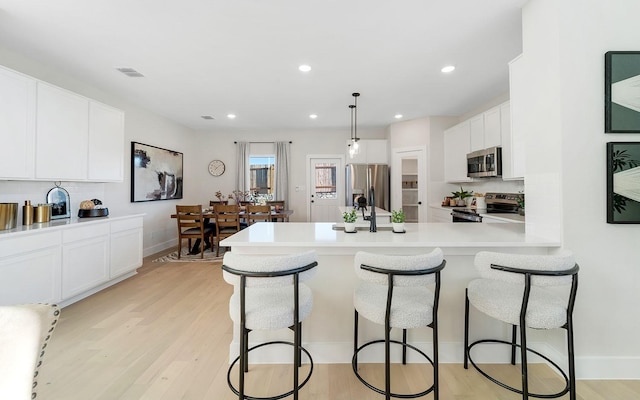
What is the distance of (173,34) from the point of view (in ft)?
8.43

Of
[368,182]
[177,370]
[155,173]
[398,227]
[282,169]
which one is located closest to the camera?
[177,370]

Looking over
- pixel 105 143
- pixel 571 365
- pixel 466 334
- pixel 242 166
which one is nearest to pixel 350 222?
pixel 466 334

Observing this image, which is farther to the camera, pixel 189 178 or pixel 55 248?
pixel 189 178

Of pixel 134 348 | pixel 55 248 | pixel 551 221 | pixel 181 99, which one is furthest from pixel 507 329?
pixel 181 99

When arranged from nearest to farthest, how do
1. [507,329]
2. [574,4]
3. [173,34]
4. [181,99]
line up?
1. [574,4]
2. [507,329]
3. [173,34]
4. [181,99]

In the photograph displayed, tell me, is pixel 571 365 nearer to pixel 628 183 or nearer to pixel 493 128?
pixel 628 183

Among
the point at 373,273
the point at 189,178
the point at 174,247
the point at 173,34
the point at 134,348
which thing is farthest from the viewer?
the point at 189,178

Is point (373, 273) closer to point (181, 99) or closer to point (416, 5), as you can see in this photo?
point (416, 5)

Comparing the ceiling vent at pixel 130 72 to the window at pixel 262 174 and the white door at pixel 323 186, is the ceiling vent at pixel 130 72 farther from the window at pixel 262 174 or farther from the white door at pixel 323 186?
the white door at pixel 323 186

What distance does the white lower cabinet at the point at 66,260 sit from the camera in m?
2.33

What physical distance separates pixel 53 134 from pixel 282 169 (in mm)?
4245

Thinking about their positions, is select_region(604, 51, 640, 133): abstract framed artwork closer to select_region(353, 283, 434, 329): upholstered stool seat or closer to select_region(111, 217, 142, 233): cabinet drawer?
select_region(353, 283, 434, 329): upholstered stool seat

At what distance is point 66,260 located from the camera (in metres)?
2.79

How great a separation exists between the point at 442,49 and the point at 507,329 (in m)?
2.69
